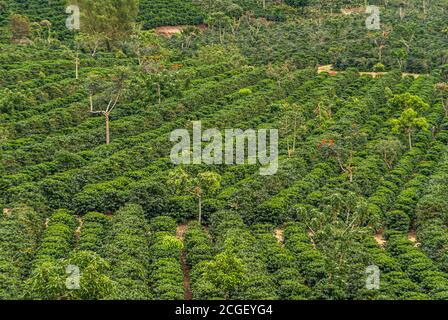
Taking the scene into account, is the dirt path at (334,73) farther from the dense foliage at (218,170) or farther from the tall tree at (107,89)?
the tall tree at (107,89)

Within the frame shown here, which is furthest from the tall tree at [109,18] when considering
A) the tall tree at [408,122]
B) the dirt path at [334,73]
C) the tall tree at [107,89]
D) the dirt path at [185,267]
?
the dirt path at [185,267]

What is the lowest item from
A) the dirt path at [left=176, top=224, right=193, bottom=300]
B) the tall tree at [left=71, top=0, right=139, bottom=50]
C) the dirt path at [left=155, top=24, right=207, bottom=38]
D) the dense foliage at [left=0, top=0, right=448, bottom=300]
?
the dirt path at [left=176, top=224, right=193, bottom=300]

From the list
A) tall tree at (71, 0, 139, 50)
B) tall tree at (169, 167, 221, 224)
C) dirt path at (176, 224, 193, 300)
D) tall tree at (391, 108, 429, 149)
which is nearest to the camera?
dirt path at (176, 224, 193, 300)

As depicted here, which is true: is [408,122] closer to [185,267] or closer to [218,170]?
[218,170]

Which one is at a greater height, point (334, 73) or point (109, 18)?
point (109, 18)

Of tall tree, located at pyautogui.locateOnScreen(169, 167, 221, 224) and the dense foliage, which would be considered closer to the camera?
the dense foliage

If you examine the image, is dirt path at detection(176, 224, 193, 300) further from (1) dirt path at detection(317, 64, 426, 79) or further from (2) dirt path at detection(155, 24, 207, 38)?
(2) dirt path at detection(155, 24, 207, 38)

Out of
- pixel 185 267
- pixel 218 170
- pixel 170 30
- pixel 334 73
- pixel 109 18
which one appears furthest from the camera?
pixel 170 30

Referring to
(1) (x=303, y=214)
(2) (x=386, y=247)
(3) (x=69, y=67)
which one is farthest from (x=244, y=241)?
(3) (x=69, y=67)

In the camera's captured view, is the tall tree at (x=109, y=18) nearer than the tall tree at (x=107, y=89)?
No

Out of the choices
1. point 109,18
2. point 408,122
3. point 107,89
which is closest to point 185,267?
point 107,89

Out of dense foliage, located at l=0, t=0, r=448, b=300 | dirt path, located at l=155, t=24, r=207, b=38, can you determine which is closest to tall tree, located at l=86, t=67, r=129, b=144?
dense foliage, located at l=0, t=0, r=448, b=300

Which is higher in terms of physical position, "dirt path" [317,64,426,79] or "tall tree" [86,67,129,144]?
"tall tree" [86,67,129,144]
